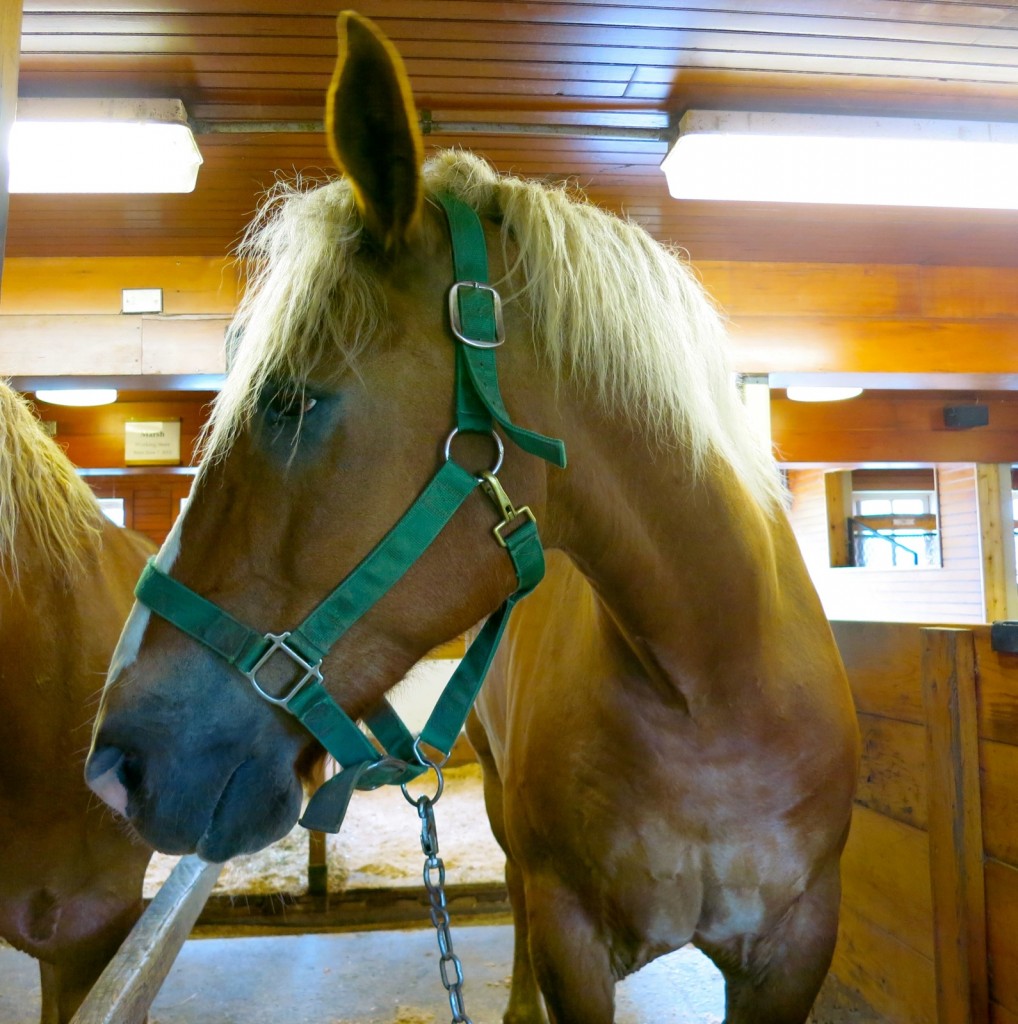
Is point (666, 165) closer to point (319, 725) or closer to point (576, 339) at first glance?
point (576, 339)

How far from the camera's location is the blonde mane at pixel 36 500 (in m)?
1.80

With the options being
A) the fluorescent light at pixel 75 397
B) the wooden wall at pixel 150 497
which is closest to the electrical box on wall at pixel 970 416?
the fluorescent light at pixel 75 397

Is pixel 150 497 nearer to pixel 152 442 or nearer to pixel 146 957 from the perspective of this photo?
pixel 152 442

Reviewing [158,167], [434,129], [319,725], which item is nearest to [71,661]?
[319,725]

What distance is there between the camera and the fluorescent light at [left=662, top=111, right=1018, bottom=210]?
8.16 ft

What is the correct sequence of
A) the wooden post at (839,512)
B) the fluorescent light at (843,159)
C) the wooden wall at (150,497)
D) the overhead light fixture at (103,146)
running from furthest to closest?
the wooden post at (839,512) < the wooden wall at (150,497) < the fluorescent light at (843,159) < the overhead light fixture at (103,146)

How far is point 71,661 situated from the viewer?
6.10 feet

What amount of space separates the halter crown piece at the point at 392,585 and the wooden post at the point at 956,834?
3.80 feet

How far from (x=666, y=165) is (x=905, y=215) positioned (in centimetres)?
131

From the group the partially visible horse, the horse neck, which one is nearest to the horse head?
the horse neck

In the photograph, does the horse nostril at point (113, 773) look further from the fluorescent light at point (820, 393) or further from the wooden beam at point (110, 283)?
the fluorescent light at point (820, 393)

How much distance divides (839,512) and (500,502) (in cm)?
970

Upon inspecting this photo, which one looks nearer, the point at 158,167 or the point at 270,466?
the point at 270,466

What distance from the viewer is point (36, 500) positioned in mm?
1895
